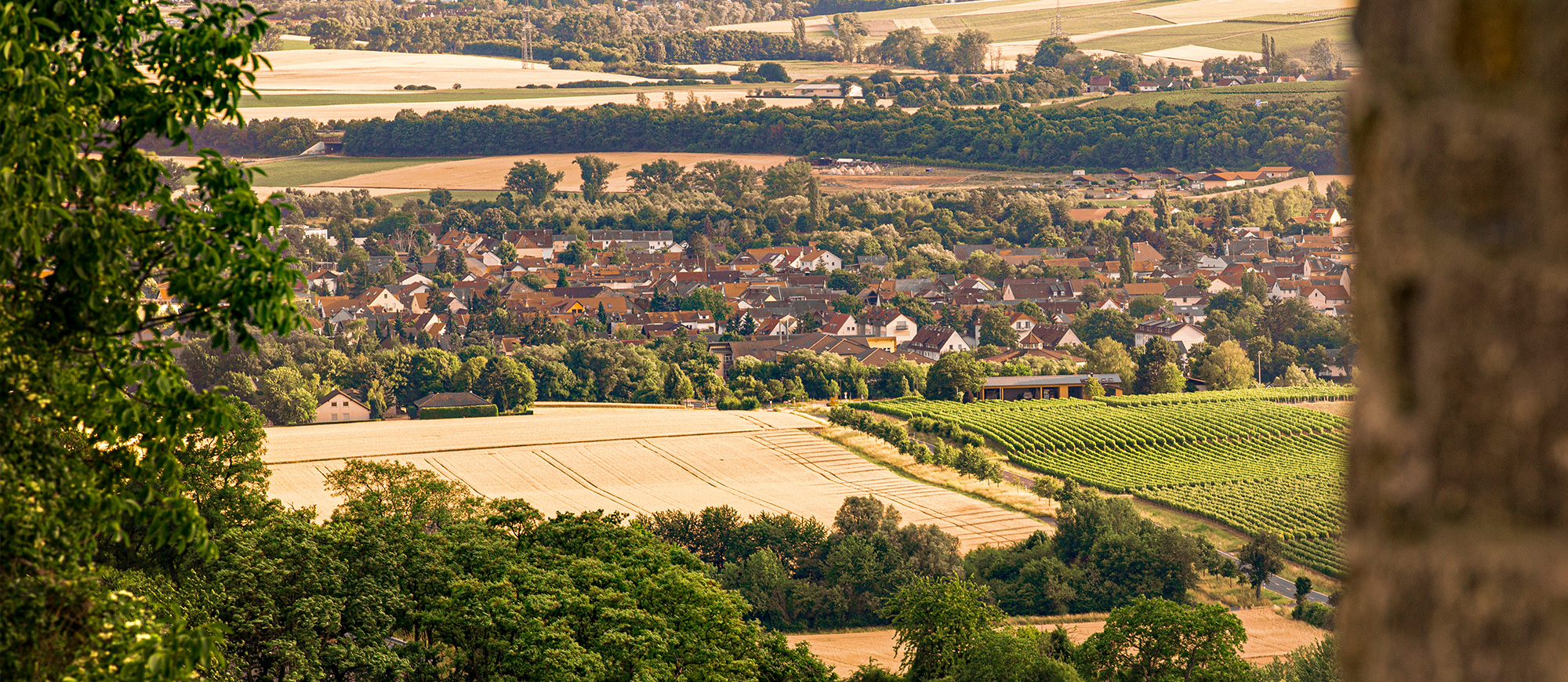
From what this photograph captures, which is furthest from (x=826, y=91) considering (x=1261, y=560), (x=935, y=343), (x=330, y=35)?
(x=1261, y=560)

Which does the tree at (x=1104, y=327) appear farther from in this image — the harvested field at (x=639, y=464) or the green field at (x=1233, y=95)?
the green field at (x=1233, y=95)

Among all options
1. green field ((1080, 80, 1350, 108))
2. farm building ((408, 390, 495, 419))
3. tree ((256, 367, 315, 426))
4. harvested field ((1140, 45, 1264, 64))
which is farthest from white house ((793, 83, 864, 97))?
tree ((256, 367, 315, 426))

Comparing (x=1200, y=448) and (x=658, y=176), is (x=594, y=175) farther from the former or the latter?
(x=1200, y=448)

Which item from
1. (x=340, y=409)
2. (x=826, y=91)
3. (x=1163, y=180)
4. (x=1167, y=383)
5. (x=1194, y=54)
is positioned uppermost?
(x=1194, y=54)

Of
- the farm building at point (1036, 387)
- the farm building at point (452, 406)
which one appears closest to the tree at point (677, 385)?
the farm building at point (452, 406)

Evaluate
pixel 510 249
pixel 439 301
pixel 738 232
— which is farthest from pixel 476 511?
pixel 738 232

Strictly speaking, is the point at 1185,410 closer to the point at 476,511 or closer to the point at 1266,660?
the point at 1266,660
